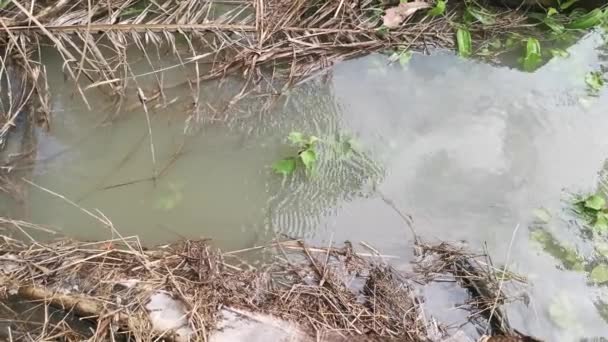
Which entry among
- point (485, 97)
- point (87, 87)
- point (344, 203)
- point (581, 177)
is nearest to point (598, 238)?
point (581, 177)

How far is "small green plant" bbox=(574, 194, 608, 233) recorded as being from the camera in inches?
112

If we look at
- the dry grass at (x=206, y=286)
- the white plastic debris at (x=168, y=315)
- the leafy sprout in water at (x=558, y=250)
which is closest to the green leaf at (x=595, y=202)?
the leafy sprout in water at (x=558, y=250)

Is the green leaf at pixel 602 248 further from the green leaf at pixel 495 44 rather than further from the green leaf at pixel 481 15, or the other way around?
the green leaf at pixel 481 15

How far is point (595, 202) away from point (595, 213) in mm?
63

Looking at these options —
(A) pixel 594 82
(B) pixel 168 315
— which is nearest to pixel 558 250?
(A) pixel 594 82

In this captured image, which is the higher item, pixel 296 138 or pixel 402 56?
pixel 402 56

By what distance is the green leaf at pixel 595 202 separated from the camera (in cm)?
282

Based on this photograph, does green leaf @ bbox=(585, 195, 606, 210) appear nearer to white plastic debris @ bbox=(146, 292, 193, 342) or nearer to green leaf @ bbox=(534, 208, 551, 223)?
green leaf @ bbox=(534, 208, 551, 223)

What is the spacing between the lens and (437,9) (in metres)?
3.27

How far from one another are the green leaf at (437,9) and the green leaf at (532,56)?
508 mm

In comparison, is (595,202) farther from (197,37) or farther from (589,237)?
(197,37)

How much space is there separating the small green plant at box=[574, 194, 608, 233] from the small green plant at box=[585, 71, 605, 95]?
0.72 meters

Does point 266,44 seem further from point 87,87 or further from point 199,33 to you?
point 87,87

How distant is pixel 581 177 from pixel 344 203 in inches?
48.1
